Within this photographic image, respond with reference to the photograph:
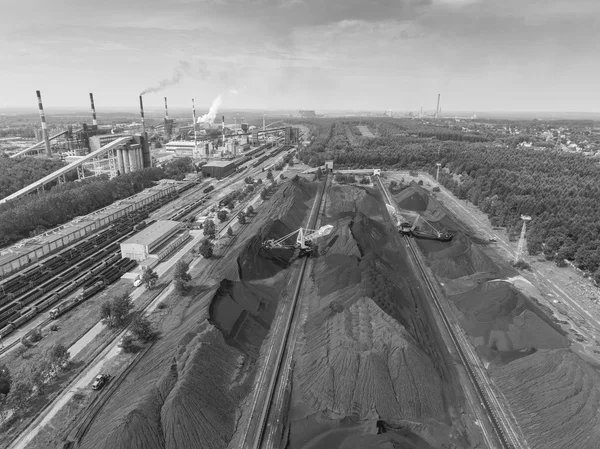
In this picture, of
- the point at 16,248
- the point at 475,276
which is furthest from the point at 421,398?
the point at 16,248

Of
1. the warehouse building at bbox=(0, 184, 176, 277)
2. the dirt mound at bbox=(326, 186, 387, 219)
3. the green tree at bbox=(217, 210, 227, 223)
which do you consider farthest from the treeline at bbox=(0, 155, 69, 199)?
the dirt mound at bbox=(326, 186, 387, 219)

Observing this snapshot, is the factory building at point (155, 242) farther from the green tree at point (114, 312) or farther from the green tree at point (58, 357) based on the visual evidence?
the green tree at point (58, 357)

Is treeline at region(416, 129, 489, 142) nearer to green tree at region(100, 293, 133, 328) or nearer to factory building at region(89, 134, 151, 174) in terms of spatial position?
factory building at region(89, 134, 151, 174)

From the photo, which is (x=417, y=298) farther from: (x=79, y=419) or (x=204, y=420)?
(x=79, y=419)

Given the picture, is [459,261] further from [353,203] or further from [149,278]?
[149,278]

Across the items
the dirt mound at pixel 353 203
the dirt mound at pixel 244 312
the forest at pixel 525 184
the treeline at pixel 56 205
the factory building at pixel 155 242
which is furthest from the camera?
the dirt mound at pixel 353 203

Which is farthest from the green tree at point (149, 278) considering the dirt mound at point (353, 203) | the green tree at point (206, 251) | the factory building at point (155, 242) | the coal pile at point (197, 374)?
the dirt mound at point (353, 203)
